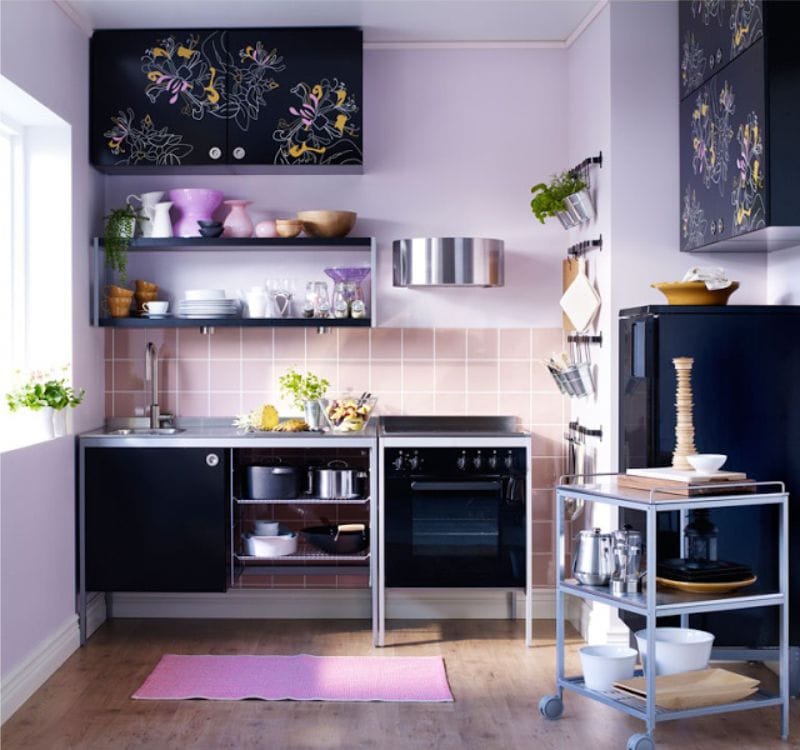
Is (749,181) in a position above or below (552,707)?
above

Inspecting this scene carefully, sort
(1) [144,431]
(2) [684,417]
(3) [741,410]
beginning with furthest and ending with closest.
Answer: (1) [144,431] < (3) [741,410] < (2) [684,417]

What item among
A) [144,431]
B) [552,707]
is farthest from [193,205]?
[552,707]

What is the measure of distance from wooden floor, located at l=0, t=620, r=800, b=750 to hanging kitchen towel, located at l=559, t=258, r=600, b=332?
52.6 inches

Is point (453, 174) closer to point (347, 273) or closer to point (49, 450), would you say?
point (347, 273)

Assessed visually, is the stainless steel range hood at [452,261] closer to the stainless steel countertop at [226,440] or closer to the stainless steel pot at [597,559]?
the stainless steel countertop at [226,440]

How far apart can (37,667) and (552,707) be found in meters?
1.80

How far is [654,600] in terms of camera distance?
3.20 metres

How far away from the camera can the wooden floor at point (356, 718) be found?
3.38 metres

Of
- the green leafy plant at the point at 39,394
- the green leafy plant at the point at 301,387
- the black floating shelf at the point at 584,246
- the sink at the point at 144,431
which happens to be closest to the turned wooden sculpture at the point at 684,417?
the black floating shelf at the point at 584,246

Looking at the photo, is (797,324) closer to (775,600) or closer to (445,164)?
(775,600)

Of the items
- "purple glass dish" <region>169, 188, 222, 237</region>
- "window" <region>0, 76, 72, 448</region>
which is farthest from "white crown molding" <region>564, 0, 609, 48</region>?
"window" <region>0, 76, 72, 448</region>

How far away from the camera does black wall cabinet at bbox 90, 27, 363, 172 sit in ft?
15.5

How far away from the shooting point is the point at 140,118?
187 inches

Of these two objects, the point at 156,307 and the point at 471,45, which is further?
the point at 471,45
